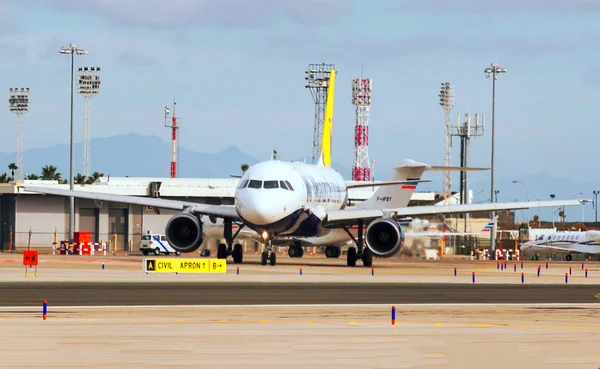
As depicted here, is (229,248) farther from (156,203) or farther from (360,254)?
(360,254)

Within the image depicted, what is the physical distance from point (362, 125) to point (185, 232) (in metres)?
89.2

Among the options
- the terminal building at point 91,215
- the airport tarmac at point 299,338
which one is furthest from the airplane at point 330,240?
the airport tarmac at point 299,338

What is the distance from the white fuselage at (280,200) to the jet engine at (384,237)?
9.38 feet

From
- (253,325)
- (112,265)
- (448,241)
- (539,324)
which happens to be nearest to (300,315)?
(253,325)

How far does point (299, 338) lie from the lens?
21.6m

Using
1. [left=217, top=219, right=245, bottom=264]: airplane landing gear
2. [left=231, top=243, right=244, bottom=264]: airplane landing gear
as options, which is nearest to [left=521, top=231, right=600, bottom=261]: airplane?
[left=231, top=243, right=244, bottom=264]: airplane landing gear

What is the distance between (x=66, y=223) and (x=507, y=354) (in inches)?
3334

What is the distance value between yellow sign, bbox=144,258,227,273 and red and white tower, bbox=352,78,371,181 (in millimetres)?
92036

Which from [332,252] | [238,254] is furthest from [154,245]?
[238,254]

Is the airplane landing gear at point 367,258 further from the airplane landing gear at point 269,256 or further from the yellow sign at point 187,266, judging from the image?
the yellow sign at point 187,266

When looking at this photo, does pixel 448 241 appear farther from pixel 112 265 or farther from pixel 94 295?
pixel 94 295

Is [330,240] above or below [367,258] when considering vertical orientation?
above

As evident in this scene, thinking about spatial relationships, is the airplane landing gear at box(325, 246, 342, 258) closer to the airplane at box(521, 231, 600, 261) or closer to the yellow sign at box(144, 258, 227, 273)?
the airplane at box(521, 231, 600, 261)

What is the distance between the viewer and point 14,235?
9812 cm
